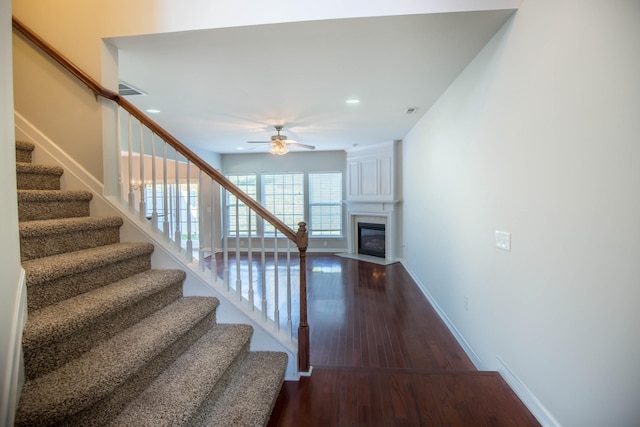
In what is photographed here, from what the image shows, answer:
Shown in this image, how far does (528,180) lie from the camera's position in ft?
5.68

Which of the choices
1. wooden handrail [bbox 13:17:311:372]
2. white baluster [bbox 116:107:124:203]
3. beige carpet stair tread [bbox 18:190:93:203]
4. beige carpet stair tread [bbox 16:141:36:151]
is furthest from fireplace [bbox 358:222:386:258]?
beige carpet stair tread [bbox 16:141:36:151]

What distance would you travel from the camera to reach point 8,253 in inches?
42.8

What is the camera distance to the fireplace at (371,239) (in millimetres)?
6780

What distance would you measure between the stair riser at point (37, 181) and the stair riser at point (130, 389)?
4.70 feet

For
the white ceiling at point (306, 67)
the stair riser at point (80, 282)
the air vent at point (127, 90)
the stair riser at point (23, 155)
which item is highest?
the air vent at point (127, 90)

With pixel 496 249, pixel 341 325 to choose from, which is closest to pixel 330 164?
pixel 341 325

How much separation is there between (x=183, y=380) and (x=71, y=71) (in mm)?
2234

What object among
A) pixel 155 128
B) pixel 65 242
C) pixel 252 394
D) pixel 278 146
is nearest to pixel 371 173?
pixel 278 146

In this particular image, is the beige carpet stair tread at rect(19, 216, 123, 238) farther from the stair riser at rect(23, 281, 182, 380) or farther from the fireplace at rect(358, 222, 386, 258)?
the fireplace at rect(358, 222, 386, 258)

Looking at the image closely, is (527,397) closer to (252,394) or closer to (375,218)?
(252,394)

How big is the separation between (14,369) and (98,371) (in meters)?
0.25

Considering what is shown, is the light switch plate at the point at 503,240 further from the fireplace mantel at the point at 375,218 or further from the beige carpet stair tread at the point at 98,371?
the fireplace mantel at the point at 375,218

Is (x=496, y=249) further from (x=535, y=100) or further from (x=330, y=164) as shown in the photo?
(x=330, y=164)

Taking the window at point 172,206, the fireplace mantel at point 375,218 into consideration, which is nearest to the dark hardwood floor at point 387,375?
the window at point 172,206
